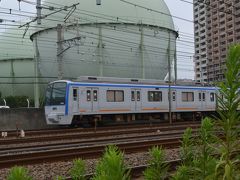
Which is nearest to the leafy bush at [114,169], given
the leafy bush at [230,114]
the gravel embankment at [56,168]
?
the leafy bush at [230,114]

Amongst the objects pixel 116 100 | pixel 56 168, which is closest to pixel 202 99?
pixel 116 100

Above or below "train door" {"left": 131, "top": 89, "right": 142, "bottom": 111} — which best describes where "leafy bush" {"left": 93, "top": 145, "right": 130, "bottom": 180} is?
below

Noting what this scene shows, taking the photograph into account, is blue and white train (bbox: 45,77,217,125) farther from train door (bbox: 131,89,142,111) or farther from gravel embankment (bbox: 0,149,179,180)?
gravel embankment (bbox: 0,149,179,180)

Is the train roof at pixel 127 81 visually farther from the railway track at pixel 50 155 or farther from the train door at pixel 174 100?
the railway track at pixel 50 155

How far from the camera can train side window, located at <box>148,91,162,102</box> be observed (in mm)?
27663

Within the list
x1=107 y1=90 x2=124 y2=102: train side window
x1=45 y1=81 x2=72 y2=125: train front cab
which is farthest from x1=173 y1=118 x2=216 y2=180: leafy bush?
x1=107 y1=90 x2=124 y2=102: train side window

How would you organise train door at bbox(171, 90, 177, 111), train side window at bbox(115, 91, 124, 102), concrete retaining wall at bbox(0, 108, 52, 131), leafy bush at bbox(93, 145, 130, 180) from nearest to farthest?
1. leafy bush at bbox(93, 145, 130, 180)
2. concrete retaining wall at bbox(0, 108, 52, 131)
3. train side window at bbox(115, 91, 124, 102)
4. train door at bbox(171, 90, 177, 111)

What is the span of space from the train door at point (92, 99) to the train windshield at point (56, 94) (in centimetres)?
145

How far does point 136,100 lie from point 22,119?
736 cm

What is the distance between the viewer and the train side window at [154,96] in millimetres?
27663

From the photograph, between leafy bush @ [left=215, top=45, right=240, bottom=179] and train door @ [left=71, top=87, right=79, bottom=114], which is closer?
leafy bush @ [left=215, top=45, right=240, bottom=179]

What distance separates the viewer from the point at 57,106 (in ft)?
78.0

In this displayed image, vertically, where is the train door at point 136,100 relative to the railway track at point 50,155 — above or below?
above

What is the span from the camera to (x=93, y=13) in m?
42.0
